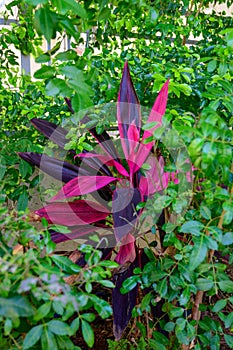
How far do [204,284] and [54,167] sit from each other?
2.16ft

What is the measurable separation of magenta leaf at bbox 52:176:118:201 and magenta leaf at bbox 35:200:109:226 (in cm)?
5

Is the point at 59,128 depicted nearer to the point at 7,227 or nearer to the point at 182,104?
the point at 182,104

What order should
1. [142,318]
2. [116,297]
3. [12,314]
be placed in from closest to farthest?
[12,314] → [116,297] → [142,318]

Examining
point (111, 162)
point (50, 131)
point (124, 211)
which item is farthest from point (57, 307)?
point (50, 131)

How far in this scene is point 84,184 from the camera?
55.0 inches

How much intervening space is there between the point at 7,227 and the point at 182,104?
105 cm

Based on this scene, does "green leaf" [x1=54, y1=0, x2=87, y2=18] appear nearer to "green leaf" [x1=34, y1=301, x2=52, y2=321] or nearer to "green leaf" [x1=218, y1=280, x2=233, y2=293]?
"green leaf" [x1=34, y1=301, x2=52, y2=321]

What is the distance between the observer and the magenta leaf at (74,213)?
143 centimetres

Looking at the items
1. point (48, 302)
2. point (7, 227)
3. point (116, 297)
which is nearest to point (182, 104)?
point (116, 297)

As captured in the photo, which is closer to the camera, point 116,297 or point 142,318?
point 116,297

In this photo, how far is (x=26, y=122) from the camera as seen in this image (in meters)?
1.89

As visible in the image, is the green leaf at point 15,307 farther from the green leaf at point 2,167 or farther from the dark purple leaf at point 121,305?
the green leaf at point 2,167

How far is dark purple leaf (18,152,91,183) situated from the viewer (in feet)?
4.77

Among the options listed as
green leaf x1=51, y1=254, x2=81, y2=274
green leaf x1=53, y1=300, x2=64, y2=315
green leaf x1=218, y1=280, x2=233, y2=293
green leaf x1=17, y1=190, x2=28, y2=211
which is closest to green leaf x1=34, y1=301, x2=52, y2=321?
green leaf x1=53, y1=300, x2=64, y2=315
